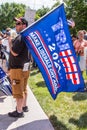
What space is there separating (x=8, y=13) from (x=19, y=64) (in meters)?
82.8

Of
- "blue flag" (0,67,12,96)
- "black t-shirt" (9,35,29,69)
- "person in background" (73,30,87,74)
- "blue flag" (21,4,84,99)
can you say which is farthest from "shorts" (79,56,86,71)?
"blue flag" (21,4,84,99)

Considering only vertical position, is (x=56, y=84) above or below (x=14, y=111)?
above

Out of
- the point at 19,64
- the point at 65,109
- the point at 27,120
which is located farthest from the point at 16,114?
the point at 65,109

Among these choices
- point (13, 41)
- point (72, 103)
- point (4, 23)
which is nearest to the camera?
point (13, 41)

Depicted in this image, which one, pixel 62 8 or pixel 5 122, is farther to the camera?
pixel 5 122

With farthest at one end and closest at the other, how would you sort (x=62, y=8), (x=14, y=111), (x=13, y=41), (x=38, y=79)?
(x=38, y=79), (x=14, y=111), (x=13, y=41), (x=62, y=8)

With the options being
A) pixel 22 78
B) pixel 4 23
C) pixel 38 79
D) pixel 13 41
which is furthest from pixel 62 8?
pixel 4 23

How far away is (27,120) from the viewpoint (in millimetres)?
6426

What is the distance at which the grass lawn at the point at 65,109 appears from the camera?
6.20m

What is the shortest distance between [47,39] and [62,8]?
0.54 m

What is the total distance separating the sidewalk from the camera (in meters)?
6.06

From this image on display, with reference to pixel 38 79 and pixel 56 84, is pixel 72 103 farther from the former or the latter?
pixel 38 79

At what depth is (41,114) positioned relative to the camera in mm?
6789

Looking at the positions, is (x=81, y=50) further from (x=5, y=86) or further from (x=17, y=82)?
(x=17, y=82)
